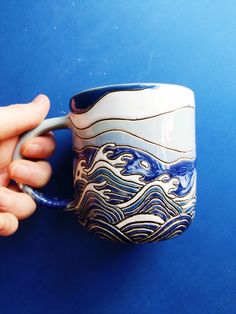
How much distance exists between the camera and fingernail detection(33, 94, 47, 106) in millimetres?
542

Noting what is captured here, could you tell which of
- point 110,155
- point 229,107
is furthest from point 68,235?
point 229,107

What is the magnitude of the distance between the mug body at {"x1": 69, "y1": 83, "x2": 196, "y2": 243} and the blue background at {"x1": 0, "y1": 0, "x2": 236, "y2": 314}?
13 cm

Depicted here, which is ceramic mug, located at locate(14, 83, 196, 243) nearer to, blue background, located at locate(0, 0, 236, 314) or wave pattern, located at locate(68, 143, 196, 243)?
wave pattern, located at locate(68, 143, 196, 243)

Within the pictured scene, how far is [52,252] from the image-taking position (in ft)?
2.03

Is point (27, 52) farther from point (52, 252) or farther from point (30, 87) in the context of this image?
point (52, 252)

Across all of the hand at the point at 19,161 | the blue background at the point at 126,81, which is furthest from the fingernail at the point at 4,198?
the blue background at the point at 126,81

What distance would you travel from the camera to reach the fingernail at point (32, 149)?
52 cm

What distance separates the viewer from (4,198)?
497 mm

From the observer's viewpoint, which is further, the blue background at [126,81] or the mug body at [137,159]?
the blue background at [126,81]

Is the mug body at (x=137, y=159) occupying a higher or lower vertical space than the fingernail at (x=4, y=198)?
higher

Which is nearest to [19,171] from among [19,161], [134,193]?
[19,161]

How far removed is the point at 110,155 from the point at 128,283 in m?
0.25

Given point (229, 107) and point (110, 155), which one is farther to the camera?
point (229, 107)

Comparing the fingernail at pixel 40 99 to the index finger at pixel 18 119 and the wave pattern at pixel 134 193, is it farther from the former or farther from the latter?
the wave pattern at pixel 134 193
